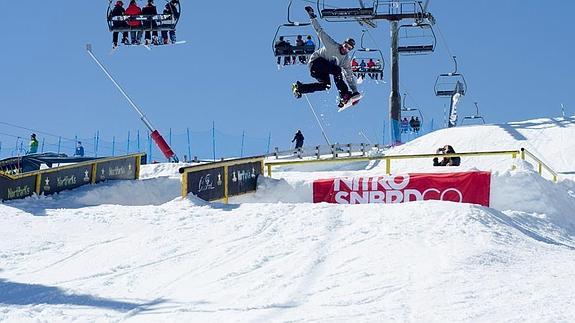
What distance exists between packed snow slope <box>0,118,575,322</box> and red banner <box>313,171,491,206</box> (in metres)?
0.50

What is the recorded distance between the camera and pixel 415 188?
15.9 m

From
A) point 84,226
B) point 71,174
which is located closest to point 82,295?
point 84,226

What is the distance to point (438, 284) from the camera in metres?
7.41

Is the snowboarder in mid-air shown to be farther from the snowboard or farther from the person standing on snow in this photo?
the person standing on snow

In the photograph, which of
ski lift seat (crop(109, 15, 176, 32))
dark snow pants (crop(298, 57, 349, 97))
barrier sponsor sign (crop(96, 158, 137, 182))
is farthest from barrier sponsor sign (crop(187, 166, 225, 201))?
ski lift seat (crop(109, 15, 176, 32))

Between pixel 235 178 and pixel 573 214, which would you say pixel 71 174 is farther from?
pixel 573 214

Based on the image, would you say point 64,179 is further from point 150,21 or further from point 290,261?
point 290,261

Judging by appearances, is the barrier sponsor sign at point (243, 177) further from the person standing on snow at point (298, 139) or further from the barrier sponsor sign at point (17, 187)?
the person standing on snow at point (298, 139)

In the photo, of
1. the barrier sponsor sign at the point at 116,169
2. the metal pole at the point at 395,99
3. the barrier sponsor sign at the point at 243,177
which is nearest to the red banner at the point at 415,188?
the barrier sponsor sign at the point at 243,177

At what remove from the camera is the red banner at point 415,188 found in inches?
616

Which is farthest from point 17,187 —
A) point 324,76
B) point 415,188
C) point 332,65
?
point 415,188

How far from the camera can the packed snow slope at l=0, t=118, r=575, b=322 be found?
22.1 ft

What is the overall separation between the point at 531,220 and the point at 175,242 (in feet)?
21.4

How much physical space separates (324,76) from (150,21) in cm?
619
